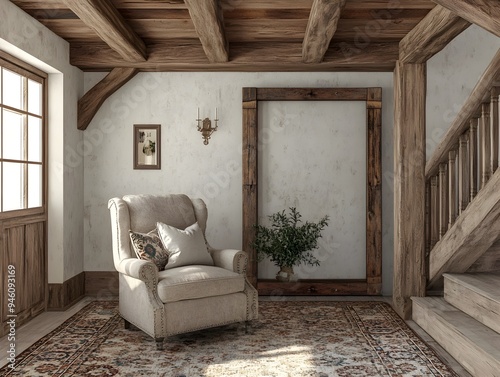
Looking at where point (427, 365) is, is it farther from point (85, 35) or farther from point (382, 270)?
point (85, 35)

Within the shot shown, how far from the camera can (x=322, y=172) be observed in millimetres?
5566

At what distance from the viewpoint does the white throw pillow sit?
4.14 m

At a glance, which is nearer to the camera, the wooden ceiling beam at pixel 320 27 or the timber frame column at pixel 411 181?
the wooden ceiling beam at pixel 320 27

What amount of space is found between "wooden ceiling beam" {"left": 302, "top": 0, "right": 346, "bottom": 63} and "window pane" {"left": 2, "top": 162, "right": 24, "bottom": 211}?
2.52 meters

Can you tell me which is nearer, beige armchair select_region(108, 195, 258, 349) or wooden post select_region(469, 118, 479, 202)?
beige armchair select_region(108, 195, 258, 349)

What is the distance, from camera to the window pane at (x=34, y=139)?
4641 mm

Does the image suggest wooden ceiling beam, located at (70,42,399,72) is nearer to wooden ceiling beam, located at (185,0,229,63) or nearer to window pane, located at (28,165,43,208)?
wooden ceiling beam, located at (185,0,229,63)

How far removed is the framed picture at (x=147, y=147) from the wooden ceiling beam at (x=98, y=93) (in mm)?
437

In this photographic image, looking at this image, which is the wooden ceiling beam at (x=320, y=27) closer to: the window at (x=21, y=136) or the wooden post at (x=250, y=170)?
the wooden post at (x=250, y=170)

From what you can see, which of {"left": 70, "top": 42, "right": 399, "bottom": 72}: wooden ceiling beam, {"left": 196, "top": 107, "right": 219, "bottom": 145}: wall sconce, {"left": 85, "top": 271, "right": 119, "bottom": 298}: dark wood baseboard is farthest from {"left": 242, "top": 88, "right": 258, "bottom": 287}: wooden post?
{"left": 85, "top": 271, "right": 119, "bottom": 298}: dark wood baseboard

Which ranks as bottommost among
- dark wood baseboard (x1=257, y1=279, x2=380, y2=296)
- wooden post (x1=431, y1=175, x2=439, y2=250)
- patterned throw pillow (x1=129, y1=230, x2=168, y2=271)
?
dark wood baseboard (x1=257, y1=279, x2=380, y2=296)

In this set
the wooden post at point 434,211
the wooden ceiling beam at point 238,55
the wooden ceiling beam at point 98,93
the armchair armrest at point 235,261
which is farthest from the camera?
the wooden ceiling beam at point 98,93

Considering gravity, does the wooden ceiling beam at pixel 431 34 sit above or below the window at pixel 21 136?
above

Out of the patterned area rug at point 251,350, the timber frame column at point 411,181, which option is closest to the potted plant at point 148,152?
the patterned area rug at point 251,350
